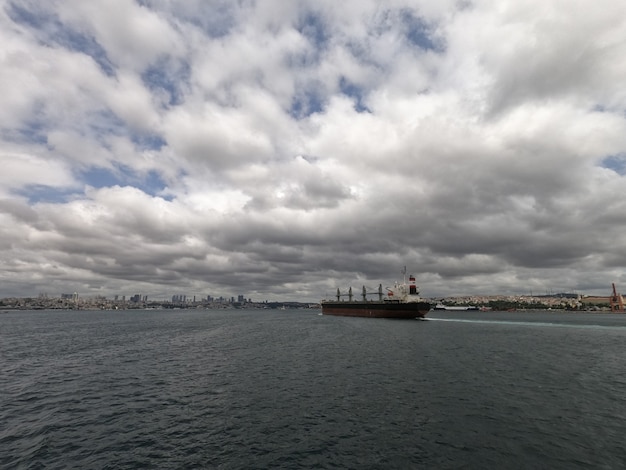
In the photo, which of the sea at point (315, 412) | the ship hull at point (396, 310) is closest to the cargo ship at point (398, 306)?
the ship hull at point (396, 310)

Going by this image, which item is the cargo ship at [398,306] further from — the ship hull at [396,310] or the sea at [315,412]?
the sea at [315,412]

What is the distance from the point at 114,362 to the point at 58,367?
7179 mm

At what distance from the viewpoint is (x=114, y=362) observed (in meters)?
53.3

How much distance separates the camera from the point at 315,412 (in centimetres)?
2923

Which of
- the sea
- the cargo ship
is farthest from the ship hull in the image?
Result: the sea

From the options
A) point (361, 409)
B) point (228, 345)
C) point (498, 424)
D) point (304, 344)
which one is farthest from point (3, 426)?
point (304, 344)

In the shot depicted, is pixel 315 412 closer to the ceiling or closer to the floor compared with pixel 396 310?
closer to the floor

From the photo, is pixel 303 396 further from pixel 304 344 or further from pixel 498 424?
pixel 304 344

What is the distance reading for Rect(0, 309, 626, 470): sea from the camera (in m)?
21.2

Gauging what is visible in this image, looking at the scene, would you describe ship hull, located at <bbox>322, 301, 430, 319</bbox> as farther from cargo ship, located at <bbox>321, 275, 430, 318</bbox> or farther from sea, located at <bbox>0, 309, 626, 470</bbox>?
sea, located at <bbox>0, 309, 626, 470</bbox>

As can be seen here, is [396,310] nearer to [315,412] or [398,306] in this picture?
[398,306]

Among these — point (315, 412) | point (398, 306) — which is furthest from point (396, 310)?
point (315, 412)

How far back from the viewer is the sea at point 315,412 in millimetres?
21234

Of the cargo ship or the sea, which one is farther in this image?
the cargo ship
